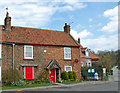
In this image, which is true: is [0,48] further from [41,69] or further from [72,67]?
[72,67]

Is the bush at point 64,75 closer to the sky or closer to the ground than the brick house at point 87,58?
closer to the ground

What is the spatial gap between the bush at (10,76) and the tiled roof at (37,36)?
13.7 feet

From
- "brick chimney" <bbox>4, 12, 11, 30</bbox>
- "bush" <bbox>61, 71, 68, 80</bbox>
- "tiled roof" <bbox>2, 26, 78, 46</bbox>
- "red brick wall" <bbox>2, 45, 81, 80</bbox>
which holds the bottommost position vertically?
"bush" <bbox>61, 71, 68, 80</bbox>

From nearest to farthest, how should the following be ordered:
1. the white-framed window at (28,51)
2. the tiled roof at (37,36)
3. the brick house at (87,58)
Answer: the white-framed window at (28,51) < the tiled roof at (37,36) < the brick house at (87,58)

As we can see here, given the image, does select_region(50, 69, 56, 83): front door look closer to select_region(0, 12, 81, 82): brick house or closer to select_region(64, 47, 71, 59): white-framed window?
select_region(0, 12, 81, 82): brick house

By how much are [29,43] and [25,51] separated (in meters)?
1.18

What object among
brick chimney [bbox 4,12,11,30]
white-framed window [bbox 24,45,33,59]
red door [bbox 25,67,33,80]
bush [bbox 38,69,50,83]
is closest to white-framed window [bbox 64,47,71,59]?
bush [bbox 38,69,50,83]

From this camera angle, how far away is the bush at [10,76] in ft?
69.2

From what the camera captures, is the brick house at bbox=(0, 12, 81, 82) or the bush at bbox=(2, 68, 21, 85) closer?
the bush at bbox=(2, 68, 21, 85)

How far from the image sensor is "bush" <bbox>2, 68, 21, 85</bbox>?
69.2 ft

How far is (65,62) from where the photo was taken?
26.4 metres

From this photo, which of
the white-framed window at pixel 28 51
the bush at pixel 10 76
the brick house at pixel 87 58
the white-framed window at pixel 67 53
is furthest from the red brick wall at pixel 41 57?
the brick house at pixel 87 58

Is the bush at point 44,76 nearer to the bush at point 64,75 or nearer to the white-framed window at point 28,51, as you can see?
the bush at point 64,75

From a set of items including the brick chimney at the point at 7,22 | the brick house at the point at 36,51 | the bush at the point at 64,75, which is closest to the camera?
the brick house at the point at 36,51
